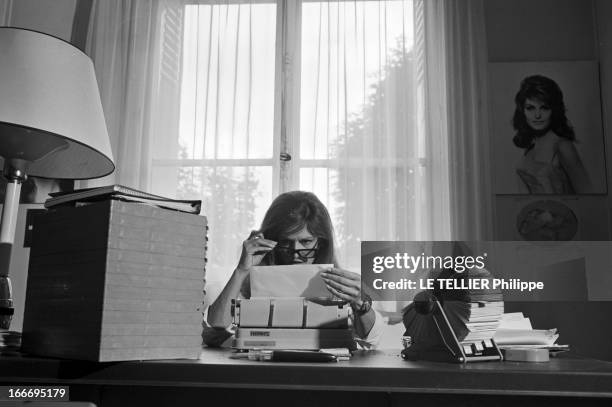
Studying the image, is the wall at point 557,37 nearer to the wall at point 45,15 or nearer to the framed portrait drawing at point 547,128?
the framed portrait drawing at point 547,128

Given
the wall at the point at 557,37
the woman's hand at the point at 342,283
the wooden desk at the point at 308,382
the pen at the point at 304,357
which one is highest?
the wall at the point at 557,37

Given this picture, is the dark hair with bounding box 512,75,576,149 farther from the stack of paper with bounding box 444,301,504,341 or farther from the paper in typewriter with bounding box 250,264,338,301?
the stack of paper with bounding box 444,301,504,341

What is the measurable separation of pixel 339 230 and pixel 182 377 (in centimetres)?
207

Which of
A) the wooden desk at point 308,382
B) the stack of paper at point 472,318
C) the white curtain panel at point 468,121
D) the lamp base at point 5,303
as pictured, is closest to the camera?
the wooden desk at point 308,382

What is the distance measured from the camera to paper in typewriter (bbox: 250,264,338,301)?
1202 mm

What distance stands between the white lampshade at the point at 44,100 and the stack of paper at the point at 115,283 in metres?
0.52

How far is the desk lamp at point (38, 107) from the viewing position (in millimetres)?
1358

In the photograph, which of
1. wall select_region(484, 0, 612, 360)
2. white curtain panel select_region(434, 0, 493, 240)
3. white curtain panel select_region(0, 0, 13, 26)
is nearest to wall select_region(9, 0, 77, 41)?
white curtain panel select_region(0, 0, 13, 26)

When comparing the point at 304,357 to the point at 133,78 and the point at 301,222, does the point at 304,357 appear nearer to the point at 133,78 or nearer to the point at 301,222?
the point at 301,222

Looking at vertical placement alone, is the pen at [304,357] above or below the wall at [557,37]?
below

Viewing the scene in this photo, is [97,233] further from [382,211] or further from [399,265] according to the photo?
[382,211]

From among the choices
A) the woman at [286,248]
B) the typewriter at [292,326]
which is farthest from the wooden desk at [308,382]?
the woman at [286,248]

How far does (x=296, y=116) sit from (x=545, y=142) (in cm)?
121

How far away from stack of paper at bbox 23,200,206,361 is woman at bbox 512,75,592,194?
2.32 m
